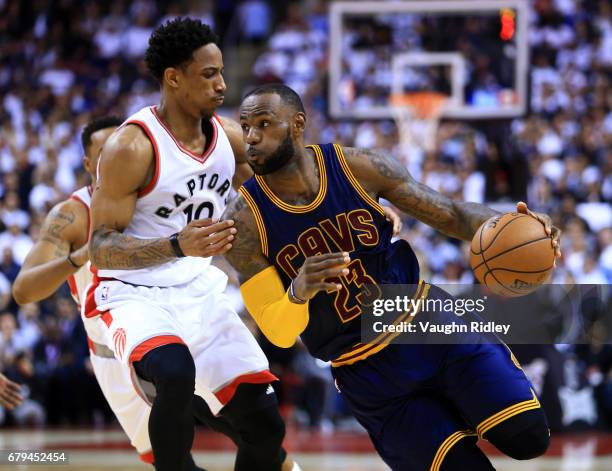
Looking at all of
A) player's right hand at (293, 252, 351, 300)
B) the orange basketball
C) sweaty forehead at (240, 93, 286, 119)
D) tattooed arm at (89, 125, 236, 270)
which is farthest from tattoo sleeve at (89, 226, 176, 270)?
the orange basketball

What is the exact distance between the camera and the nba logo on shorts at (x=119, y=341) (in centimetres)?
466

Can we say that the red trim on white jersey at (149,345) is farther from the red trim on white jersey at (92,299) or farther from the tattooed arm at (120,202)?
the red trim on white jersey at (92,299)

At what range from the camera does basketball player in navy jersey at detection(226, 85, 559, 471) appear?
13.6 ft

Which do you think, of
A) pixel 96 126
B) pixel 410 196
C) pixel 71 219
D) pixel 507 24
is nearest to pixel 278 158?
pixel 410 196

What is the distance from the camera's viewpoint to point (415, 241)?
40.7ft

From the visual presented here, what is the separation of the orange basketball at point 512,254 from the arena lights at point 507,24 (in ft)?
32.3

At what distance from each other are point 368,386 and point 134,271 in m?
1.38

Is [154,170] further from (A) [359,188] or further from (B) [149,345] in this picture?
(A) [359,188]

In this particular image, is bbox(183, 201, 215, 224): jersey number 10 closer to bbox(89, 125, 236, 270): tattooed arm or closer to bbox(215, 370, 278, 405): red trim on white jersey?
bbox(89, 125, 236, 270): tattooed arm

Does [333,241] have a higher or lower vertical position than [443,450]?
higher

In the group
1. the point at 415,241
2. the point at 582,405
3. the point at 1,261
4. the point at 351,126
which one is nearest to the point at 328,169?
the point at 582,405

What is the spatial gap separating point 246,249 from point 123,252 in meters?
0.65

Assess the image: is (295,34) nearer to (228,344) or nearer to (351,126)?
(351,126)

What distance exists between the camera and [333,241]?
4320 mm
